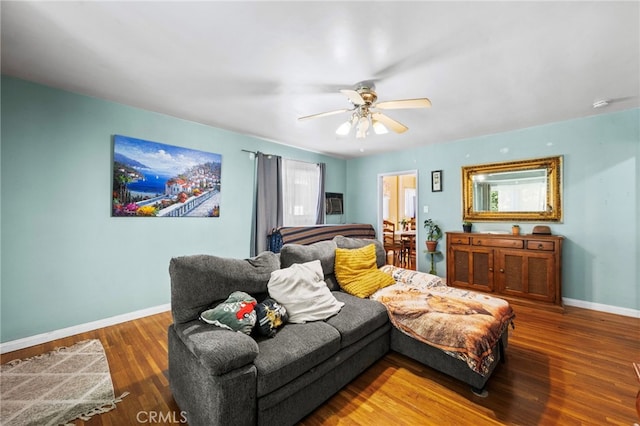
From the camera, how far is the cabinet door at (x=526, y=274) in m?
3.46

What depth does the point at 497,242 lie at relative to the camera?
12.6 feet

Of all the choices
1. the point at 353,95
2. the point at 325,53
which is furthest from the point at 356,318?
the point at 325,53

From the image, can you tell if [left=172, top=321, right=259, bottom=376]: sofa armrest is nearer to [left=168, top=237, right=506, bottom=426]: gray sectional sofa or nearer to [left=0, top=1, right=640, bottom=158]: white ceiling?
[left=168, top=237, right=506, bottom=426]: gray sectional sofa

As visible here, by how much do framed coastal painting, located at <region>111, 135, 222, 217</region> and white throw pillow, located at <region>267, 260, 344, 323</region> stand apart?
6.95 ft

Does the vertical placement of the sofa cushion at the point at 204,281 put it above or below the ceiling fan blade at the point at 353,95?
below

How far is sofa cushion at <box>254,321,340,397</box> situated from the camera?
57.6 inches

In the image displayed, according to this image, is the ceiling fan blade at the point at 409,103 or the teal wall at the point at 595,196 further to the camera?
the teal wall at the point at 595,196

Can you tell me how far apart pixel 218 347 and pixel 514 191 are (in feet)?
14.9

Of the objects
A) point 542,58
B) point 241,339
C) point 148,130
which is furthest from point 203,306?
point 542,58

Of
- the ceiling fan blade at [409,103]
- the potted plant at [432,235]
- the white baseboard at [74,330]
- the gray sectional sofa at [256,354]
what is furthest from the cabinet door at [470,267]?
the white baseboard at [74,330]

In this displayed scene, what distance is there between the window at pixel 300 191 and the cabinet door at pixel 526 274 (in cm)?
326

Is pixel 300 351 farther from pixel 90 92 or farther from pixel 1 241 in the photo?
pixel 90 92

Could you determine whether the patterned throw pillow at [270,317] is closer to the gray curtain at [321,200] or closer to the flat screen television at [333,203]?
the gray curtain at [321,200]

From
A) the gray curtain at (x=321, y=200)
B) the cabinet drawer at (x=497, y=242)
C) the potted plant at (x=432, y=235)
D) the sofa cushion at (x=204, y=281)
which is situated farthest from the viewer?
the gray curtain at (x=321, y=200)
